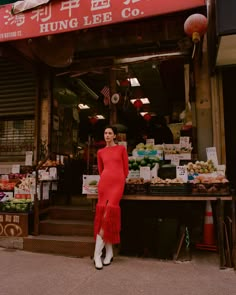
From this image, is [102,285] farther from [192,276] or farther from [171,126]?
[171,126]

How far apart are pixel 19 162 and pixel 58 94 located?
2.17m

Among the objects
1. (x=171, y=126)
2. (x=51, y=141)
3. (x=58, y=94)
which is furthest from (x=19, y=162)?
(x=171, y=126)

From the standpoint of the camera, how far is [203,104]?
22.6 ft

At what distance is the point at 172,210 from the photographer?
18.6ft

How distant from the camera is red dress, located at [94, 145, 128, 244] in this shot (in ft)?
16.9

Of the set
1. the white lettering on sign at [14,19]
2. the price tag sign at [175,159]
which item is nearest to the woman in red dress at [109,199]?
the price tag sign at [175,159]

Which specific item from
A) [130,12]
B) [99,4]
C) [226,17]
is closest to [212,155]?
[226,17]

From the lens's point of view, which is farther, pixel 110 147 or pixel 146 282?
pixel 110 147

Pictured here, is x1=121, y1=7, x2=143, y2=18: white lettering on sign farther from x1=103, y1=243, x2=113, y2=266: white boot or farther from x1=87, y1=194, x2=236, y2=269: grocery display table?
x1=103, y1=243, x2=113, y2=266: white boot

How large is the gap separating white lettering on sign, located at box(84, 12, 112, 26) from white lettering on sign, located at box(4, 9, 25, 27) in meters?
1.44

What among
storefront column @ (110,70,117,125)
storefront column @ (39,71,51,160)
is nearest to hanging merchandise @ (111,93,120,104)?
storefront column @ (110,70,117,125)

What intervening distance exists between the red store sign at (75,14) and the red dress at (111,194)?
245 cm

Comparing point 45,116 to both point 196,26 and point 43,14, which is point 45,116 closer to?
point 43,14

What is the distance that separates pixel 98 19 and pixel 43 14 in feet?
3.98
